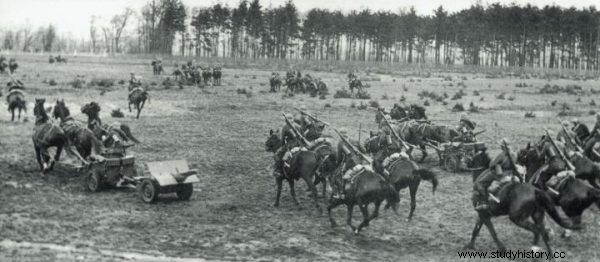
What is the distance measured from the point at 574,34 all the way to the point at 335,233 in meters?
83.8

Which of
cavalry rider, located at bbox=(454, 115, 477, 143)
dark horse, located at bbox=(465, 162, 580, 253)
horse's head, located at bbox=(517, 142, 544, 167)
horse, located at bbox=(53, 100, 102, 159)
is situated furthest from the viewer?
cavalry rider, located at bbox=(454, 115, 477, 143)

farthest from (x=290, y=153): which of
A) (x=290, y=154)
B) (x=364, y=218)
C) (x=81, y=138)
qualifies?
(x=81, y=138)

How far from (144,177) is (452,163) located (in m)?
Answer: 8.90

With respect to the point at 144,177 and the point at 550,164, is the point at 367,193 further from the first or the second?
the point at 144,177

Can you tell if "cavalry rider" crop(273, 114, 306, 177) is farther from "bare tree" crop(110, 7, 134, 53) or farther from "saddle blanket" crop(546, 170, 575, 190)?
"bare tree" crop(110, 7, 134, 53)

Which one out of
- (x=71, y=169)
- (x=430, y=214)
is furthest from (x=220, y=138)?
(x=430, y=214)

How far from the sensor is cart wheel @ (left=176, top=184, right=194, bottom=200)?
1418 centimetres

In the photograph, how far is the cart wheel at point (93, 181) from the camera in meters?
14.6

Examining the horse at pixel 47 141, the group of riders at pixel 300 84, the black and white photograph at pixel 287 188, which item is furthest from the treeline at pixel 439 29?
→ the horse at pixel 47 141

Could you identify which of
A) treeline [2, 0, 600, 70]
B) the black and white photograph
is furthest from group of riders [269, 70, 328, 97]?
treeline [2, 0, 600, 70]

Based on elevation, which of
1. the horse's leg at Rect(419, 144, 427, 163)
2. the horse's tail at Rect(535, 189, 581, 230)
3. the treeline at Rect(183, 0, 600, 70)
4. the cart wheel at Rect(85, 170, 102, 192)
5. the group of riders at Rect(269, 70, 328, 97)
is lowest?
the cart wheel at Rect(85, 170, 102, 192)

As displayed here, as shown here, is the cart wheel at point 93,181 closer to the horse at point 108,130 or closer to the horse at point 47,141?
the horse at point 47,141

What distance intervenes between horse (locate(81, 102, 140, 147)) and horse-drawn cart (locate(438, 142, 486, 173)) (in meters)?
8.65

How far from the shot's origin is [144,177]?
14359 mm
